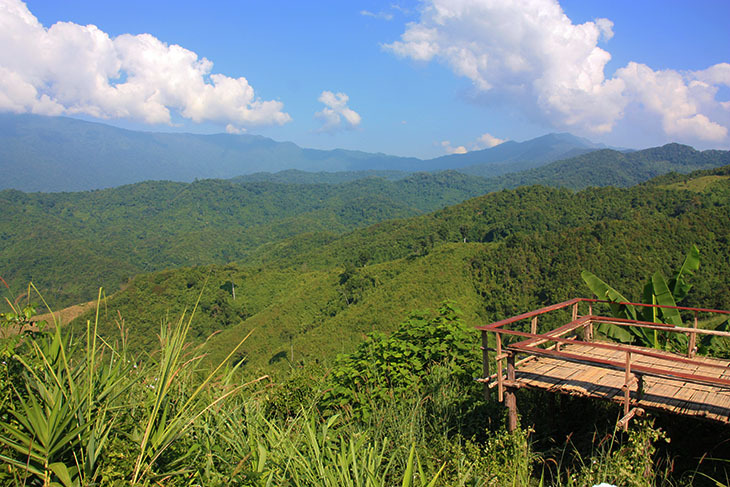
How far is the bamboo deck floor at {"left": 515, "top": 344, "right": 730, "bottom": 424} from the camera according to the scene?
3.56 m

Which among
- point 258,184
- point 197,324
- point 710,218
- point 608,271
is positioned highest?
point 258,184

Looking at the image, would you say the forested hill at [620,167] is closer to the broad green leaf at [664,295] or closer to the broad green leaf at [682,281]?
the broad green leaf at [682,281]

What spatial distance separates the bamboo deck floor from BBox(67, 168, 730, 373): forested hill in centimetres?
2193

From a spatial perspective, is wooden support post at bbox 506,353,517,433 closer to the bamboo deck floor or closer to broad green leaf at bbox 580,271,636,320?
the bamboo deck floor

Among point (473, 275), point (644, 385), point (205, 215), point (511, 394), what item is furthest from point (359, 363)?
point (205, 215)

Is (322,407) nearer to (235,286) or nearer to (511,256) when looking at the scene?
(511,256)

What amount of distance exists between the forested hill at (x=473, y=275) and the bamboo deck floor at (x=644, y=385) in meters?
21.9

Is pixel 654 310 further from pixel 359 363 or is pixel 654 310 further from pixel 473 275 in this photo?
pixel 473 275

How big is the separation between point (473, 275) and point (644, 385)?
45.0 meters

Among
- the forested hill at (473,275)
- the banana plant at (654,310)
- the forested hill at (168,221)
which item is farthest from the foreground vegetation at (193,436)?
the forested hill at (168,221)

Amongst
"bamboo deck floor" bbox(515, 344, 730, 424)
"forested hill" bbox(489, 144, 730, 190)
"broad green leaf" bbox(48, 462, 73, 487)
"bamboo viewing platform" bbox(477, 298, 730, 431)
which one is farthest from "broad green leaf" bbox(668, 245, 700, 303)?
"forested hill" bbox(489, 144, 730, 190)

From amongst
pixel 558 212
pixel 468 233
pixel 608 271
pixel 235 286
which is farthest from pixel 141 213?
pixel 608 271

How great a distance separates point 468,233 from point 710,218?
35.0m

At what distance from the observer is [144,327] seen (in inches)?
1945
